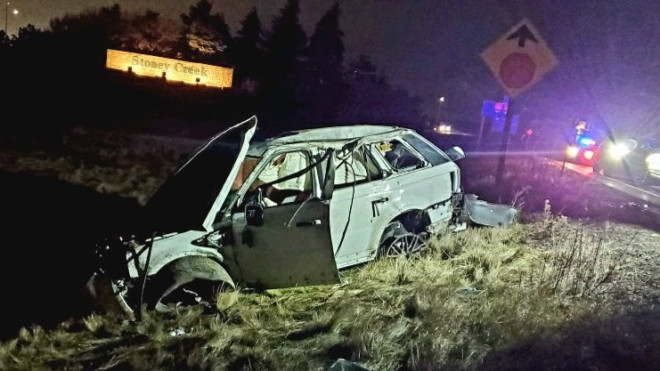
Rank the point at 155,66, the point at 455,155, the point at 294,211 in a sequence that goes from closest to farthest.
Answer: the point at 294,211 < the point at 455,155 < the point at 155,66

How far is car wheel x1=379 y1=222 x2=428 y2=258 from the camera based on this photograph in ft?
21.3

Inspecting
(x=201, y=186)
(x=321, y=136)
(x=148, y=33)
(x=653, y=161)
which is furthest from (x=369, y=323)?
(x=148, y=33)

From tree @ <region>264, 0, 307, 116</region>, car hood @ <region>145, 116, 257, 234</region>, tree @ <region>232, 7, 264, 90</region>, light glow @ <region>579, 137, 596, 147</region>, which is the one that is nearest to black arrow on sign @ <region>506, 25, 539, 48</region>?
car hood @ <region>145, 116, 257, 234</region>

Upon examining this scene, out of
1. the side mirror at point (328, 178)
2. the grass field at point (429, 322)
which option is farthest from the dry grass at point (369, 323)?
the side mirror at point (328, 178)

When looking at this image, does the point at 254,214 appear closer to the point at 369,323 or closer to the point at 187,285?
the point at 187,285

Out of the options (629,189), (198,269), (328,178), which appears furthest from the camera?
(629,189)

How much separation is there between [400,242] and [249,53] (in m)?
33.3

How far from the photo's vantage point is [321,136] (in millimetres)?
6238

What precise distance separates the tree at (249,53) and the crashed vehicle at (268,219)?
30.4m

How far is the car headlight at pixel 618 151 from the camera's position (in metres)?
15.3

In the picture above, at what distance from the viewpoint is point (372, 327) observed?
187 inches

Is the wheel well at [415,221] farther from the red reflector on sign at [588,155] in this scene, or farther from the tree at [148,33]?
the tree at [148,33]

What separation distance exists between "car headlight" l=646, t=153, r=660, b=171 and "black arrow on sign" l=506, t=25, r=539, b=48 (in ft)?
27.2

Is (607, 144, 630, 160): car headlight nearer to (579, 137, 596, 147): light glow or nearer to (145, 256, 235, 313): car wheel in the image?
(579, 137, 596, 147): light glow
